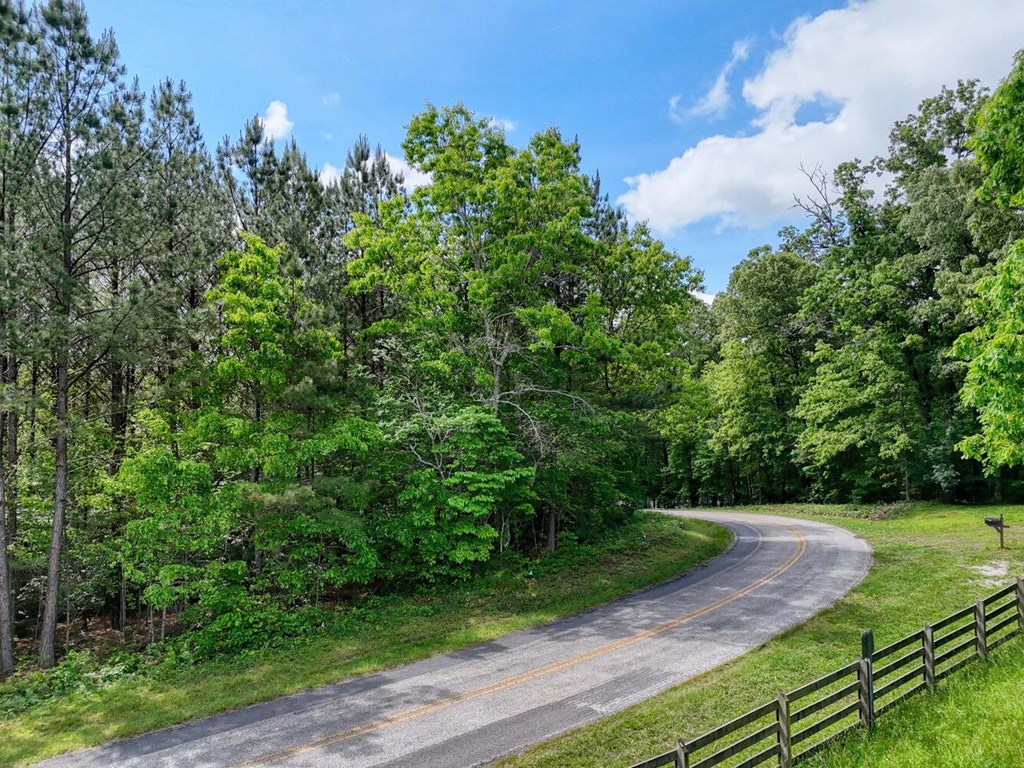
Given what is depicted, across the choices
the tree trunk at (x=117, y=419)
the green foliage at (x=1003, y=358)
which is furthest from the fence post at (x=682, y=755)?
the tree trunk at (x=117, y=419)

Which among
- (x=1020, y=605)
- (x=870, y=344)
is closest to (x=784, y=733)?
(x=1020, y=605)

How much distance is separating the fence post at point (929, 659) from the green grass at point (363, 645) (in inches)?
307

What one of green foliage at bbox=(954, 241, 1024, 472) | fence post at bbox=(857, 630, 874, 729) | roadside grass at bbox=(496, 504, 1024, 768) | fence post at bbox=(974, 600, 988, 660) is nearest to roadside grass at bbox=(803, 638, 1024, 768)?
roadside grass at bbox=(496, 504, 1024, 768)

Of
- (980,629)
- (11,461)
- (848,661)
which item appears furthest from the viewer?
(11,461)

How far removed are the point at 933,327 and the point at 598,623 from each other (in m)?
27.6

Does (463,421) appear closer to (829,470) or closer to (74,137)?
(74,137)

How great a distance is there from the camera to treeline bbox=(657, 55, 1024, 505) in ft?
84.6

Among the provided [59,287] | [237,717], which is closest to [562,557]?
[237,717]

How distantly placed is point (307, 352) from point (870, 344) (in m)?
29.8

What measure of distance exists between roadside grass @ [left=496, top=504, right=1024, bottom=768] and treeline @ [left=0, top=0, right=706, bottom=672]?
7711mm

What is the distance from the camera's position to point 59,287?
11.8 m

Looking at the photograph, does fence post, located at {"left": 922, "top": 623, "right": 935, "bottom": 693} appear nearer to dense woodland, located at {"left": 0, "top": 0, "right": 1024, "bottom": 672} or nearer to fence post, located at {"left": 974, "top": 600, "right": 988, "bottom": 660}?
fence post, located at {"left": 974, "top": 600, "right": 988, "bottom": 660}

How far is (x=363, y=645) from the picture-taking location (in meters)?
12.6

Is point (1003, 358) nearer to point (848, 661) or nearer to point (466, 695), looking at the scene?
point (848, 661)
